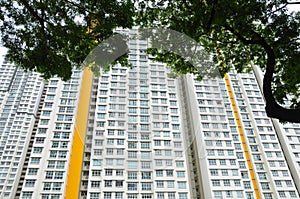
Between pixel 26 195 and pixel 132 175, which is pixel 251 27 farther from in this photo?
pixel 26 195

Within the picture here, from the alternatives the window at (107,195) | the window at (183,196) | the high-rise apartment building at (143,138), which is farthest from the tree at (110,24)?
the window at (183,196)

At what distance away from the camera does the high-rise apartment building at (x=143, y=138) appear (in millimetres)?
1130

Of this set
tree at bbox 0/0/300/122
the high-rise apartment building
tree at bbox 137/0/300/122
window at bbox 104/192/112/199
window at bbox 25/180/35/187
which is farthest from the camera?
window at bbox 25/180/35/187

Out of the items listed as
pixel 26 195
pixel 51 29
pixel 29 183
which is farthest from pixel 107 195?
pixel 51 29

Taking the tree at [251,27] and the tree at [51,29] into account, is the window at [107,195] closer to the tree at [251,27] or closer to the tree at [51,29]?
the tree at [51,29]

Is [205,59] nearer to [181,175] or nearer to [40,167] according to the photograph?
[181,175]

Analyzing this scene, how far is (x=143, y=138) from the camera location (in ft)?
3.76

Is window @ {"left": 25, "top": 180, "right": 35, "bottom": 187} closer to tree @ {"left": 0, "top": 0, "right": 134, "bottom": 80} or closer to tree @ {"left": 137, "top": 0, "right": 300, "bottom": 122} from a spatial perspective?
tree @ {"left": 0, "top": 0, "right": 134, "bottom": 80}

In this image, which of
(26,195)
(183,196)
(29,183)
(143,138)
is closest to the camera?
(143,138)

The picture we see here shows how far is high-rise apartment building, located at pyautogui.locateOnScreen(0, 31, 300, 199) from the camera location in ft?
3.71

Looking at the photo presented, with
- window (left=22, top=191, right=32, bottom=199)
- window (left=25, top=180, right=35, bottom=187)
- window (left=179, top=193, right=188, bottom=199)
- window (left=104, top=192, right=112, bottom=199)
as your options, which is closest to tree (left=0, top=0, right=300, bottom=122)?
window (left=104, top=192, right=112, bottom=199)

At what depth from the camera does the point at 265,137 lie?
20.0 metres

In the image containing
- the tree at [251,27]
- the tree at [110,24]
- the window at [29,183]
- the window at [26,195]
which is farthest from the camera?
the window at [29,183]

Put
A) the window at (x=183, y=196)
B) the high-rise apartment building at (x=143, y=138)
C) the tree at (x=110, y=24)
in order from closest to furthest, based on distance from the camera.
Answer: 1. the high-rise apartment building at (x=143, y=138)
2. the tree at (x=110, y=24)
3. the window at (x=183, y=196)
